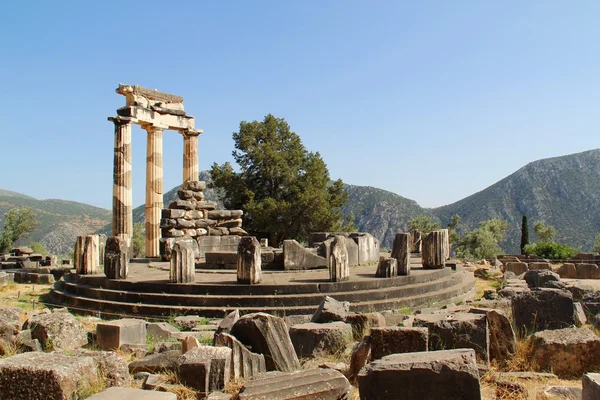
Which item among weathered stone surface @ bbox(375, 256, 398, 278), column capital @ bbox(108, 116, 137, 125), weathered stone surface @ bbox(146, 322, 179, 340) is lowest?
weathered stone surface @ bbox(146, 322, 179, 340)

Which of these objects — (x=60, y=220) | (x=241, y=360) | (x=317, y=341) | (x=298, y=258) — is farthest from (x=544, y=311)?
(x=60, y=220)

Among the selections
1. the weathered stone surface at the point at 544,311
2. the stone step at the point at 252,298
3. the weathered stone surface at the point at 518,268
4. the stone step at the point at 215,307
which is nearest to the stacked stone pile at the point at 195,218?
the stone step at the point at 215,307

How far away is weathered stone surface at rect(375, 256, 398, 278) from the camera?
475 inches

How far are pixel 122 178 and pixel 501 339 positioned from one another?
21.0 meters

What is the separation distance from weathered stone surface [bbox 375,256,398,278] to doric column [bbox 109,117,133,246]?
15.1 m

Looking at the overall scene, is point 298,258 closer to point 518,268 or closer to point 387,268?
point 387,268

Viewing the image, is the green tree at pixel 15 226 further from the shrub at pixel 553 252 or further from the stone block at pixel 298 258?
the shrub at pixel 553 252

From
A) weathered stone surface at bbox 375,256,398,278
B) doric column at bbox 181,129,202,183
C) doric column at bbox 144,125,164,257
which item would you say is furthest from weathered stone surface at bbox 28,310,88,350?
doric column at bbox 181,129,202,183

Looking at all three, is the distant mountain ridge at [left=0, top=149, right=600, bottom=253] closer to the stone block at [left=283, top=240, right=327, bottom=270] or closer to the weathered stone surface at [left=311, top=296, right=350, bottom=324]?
the stone block at [left=283, top=240, right=327, bottom=270]

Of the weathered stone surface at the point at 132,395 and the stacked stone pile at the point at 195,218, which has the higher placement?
the stacked stone pile at the point at 195,218

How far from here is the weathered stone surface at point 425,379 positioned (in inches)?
166

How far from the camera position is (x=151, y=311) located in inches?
419

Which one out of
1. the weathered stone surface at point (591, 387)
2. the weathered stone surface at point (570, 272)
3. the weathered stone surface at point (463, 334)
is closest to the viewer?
the weathered stone surface at point (591, 387)

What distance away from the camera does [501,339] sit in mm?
6383
